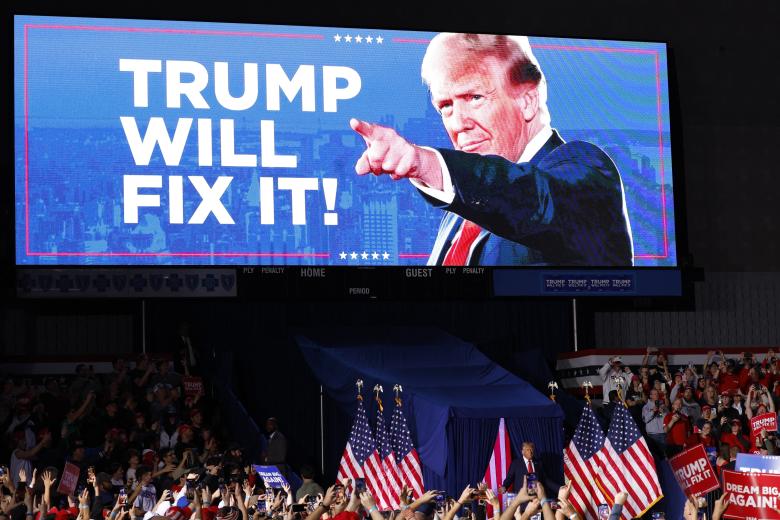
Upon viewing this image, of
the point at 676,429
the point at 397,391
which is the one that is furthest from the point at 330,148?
the point at 676,429

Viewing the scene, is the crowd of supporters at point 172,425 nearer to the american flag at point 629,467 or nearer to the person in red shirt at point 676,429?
the person in red shirt at point 676,429

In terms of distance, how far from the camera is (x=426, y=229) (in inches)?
953

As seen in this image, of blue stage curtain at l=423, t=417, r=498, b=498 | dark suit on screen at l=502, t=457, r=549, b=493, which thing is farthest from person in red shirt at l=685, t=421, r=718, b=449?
blue stage curtain at l=423, t=417, r=498, b=498

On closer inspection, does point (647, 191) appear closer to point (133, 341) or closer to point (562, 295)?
point (562, 295)

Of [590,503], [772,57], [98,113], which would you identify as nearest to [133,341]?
[98,113]

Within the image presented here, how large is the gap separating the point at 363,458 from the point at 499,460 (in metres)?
2.17

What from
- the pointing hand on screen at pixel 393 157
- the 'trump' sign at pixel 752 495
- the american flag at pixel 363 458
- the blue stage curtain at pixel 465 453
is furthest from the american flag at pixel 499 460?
the pointing hand on screen at pixel 393 157

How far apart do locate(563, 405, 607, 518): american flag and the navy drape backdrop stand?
0.21 metres

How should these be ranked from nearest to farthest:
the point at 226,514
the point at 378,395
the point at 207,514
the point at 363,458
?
the point at 226,514
the point at 207,514
the point at 363,458
the point at 378,395

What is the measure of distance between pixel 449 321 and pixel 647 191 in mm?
4412

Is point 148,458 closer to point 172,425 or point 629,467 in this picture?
point 172,425

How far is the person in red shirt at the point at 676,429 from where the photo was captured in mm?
21328

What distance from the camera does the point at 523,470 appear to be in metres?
19.7

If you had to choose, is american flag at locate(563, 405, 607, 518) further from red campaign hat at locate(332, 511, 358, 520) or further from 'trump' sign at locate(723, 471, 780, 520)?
red campaign hat at locate(332, 511, 358, 520)
